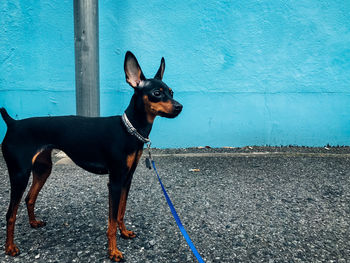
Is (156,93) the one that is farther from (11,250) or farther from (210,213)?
(11,250)

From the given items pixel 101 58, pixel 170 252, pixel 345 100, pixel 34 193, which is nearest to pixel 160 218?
pixel 170 252

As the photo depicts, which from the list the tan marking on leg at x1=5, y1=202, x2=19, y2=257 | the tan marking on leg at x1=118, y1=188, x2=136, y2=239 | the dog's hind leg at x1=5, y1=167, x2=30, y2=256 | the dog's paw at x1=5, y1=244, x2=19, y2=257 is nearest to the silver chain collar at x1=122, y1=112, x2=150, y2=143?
the tan marking on leg at x1=118, y1=188, x2=136, y2=239

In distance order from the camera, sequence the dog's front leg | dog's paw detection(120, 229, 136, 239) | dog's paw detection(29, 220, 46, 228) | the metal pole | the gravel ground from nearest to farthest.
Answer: the dog's front leg
the gravel ground
dog's paw detection(120, 229, 136, 239)
dog's paw detection(29, 220, 46, 228)
the metal pole

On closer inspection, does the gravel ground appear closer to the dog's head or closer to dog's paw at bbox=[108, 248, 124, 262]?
dog's paw at bbox=[108, 248, 124, 262]

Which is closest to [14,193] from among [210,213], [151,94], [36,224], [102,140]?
[36,224]

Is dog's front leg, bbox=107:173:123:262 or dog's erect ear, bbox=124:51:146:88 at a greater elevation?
dog's erect ear, bbox=124:51:146:88

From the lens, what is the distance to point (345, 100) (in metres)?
5.61

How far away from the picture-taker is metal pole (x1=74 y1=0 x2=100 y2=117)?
173 inches

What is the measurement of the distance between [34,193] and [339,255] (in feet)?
9.10

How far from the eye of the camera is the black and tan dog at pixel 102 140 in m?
2.19

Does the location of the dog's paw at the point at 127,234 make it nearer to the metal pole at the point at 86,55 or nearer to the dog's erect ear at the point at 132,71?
the dog's erect ear at the point at 132,71

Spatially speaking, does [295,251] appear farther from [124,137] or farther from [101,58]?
[101,58]

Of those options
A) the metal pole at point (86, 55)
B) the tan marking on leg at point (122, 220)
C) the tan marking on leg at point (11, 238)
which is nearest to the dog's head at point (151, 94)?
the tan marking on leg at point (122, 220)

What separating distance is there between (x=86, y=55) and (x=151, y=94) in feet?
9.08
